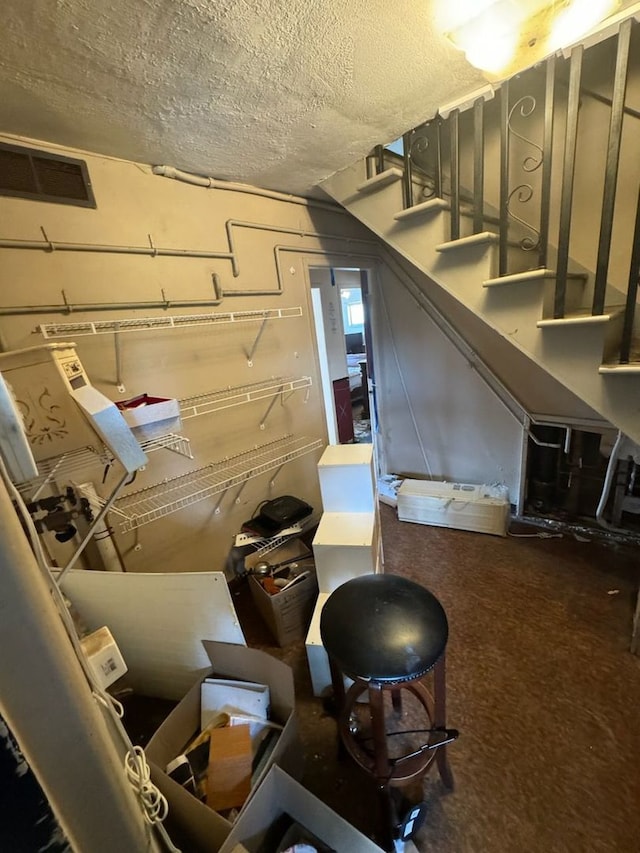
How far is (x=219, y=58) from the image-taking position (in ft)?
3.28

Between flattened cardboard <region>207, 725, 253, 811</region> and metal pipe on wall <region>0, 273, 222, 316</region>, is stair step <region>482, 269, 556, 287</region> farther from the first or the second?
flattened cardboard <region>207, 725, 253, 811</region>

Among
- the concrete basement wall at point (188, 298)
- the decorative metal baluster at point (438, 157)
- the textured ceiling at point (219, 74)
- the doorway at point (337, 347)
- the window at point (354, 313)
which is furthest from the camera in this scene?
the window at point (354, 313)

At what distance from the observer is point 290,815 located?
1.00 m

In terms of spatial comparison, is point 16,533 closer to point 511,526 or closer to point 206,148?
point 206,148

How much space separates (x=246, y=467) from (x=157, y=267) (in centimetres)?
115

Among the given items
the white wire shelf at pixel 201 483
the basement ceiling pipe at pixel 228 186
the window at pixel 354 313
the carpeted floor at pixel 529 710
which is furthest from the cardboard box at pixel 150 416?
the window at pixel 354 313


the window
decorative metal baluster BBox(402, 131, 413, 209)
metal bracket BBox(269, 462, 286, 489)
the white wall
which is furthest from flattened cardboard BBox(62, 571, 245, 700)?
the window

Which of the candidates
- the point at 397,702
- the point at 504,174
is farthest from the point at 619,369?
the point at 397,702

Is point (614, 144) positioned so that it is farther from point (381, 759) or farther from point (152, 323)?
point (381, 759)

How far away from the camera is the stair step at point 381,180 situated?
164cm

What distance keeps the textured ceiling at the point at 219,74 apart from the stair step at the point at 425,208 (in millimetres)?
341

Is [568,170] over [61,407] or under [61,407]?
over

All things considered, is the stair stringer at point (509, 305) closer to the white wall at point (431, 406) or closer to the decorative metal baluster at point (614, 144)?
the decorative metal baluster at point (614, 144)

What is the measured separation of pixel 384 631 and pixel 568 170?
5.32ft
